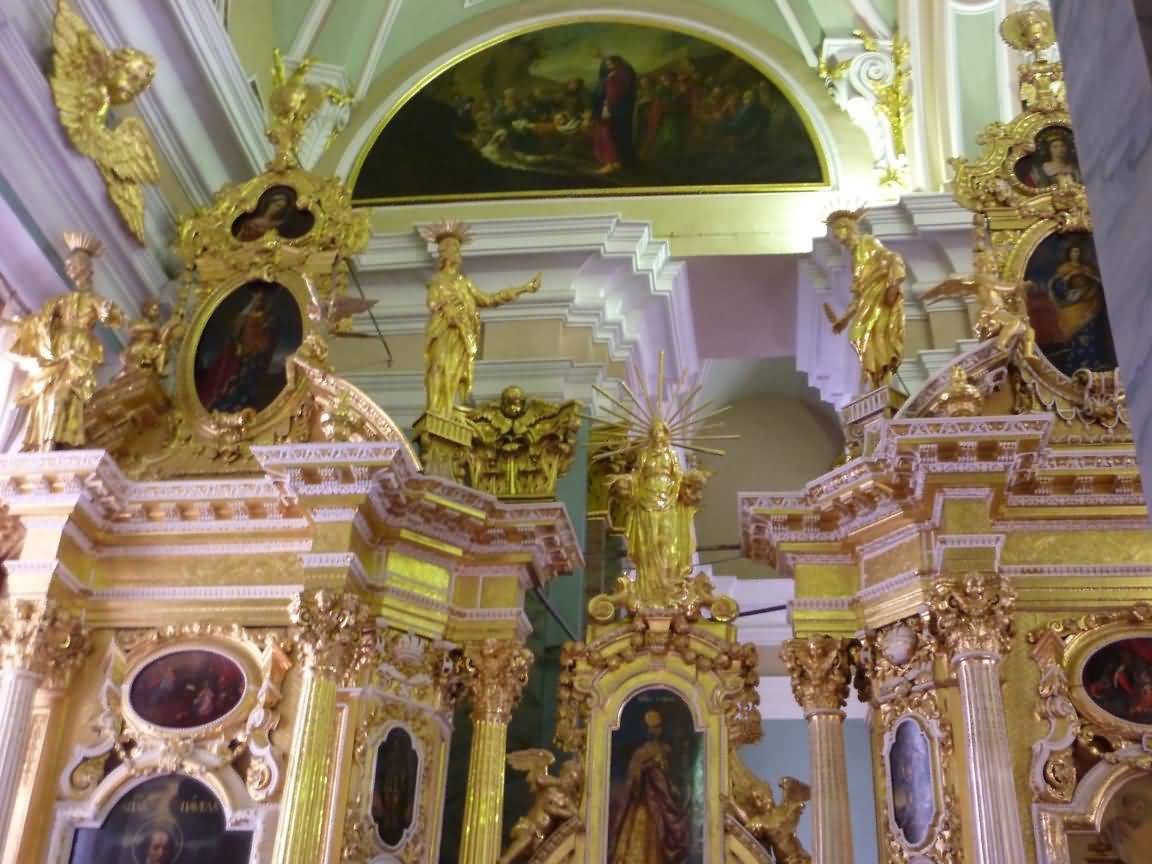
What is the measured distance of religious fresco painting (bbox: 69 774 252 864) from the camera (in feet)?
27.9

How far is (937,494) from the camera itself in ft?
28.2

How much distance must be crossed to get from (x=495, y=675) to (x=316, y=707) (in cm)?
116

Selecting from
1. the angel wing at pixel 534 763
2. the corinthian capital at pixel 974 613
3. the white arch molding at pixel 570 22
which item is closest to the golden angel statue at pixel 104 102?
the white arch molding at pixel 570 22

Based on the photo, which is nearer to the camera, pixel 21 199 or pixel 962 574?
pixel 962 574

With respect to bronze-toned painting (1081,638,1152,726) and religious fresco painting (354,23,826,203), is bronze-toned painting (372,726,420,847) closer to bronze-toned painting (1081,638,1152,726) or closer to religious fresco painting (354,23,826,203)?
bronze-toned painting (1081,638,1152,726)

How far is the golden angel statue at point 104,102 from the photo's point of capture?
34.3 feet

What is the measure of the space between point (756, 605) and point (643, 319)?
12.8 ft

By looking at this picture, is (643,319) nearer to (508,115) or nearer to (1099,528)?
(508,115)

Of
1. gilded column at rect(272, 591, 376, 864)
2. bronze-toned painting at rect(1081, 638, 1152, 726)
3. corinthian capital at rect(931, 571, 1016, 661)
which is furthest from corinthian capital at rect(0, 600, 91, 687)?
bronze-toned painting at rect(1081, 638, 1152, 726)

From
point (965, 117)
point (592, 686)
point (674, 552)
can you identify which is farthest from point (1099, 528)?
point (965, 117)

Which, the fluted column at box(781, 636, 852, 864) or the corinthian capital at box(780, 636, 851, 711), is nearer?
the fluted column at box(781, 636, 852, 864)

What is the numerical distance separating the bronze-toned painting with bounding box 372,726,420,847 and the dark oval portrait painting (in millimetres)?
2643

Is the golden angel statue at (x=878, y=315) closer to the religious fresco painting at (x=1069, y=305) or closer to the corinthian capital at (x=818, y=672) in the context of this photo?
the religious fresco painting at (x=1069, y=305)

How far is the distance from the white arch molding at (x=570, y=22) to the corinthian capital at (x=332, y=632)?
20.2 feet
